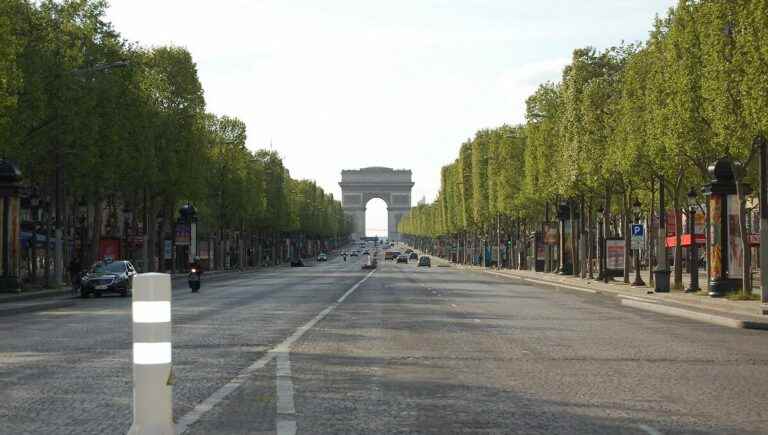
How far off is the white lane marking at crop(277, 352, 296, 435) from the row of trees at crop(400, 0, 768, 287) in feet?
67.2

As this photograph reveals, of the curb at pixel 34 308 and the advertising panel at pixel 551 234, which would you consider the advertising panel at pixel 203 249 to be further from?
the curb at pixel 34 308

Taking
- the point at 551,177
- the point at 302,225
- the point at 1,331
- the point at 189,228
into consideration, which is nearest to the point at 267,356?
the point at 1,331

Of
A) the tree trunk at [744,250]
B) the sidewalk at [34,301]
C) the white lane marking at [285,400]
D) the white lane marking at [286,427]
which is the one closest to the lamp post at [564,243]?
the sidewalk at [34,301]

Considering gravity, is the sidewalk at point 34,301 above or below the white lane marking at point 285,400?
below

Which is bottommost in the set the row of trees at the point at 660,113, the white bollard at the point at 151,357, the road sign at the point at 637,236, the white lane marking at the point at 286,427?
the white lane marking at the point at 286,427

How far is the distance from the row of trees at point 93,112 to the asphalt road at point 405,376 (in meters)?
20.9

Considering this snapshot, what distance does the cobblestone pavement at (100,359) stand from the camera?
11.4 meters

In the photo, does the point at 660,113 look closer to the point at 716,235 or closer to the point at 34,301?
the point at 716,235

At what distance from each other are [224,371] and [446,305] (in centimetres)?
2205

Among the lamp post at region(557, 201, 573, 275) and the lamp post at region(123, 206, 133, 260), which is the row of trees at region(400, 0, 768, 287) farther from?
the lamp post at region(123, 206, 133, 260)

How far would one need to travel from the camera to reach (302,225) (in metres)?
178

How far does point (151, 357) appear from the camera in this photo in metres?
7.64

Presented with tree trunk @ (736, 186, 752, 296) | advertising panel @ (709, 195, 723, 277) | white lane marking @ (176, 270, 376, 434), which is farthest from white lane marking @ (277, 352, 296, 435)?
advertising panel @ (709, 195, 723, 277)

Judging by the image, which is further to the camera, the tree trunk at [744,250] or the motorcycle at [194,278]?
the motorcycle at [194,278]
